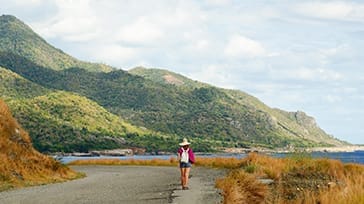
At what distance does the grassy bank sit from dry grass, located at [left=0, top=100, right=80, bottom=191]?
928 cm

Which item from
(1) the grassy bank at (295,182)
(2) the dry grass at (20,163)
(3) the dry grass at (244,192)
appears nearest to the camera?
(1) the grassy bank at (295,182)

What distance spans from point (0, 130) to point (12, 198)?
12.7 metres

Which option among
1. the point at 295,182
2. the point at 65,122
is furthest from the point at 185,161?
the point at 65,122

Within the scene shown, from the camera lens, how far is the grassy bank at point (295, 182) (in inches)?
613

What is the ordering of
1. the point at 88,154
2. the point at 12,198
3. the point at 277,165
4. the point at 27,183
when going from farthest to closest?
1. the point at 88,154
2. the point at 277,165
3. the point at 27,183
4. the point at 12,198

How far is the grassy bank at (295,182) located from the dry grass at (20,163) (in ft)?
30.5

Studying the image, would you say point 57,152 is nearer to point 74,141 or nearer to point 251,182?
point 74,141

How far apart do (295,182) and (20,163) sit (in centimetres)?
1359

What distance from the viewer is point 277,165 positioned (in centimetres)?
3328

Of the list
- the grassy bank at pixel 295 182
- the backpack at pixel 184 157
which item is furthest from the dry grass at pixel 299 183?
the backpack at pixel 184 157

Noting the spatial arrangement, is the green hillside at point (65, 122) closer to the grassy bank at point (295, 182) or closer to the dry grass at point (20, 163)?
the dry grass at point (20, 163)

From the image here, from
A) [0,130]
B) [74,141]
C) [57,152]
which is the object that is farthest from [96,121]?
[0,130]

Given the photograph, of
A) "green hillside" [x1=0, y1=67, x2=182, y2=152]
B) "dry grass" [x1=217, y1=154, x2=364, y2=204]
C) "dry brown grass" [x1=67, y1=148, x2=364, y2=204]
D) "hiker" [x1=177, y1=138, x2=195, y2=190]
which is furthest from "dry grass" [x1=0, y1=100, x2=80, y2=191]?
"green hillside" [x1=0, y1=67, x2=182, y2=152]

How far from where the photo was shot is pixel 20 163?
29641mm
